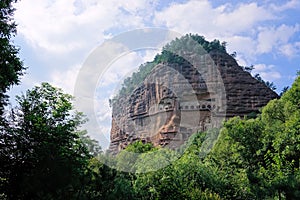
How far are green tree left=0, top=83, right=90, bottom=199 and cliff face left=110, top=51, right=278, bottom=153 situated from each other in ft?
91.3

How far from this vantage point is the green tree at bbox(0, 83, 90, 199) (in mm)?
10625

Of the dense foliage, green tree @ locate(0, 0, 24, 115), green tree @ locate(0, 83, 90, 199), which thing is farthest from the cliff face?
green tree @ locate(0, 0, 24, 115)

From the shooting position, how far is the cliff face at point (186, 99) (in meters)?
43.0

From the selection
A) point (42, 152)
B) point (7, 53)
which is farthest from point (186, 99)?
point (7, 53)

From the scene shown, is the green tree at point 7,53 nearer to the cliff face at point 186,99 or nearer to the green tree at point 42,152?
the green tree at point 42,152

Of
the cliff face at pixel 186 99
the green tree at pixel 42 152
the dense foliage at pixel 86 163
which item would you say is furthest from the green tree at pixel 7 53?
the cliff face at pixel 186 99

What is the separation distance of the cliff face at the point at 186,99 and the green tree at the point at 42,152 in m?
27.8

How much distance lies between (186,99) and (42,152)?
34.2m

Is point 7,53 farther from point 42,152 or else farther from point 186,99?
point 186,99

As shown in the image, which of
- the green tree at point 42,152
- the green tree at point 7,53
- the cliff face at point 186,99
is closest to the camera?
the green tree at point 7,53

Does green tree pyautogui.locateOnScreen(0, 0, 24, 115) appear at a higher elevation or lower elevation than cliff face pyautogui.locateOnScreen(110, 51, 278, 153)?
lower

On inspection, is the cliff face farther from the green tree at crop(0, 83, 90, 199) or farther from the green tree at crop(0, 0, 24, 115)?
the green tree at crop(0, 0, 24, 115)

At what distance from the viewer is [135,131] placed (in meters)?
46.7

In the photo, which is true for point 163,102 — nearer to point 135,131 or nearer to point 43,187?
point 135,131
